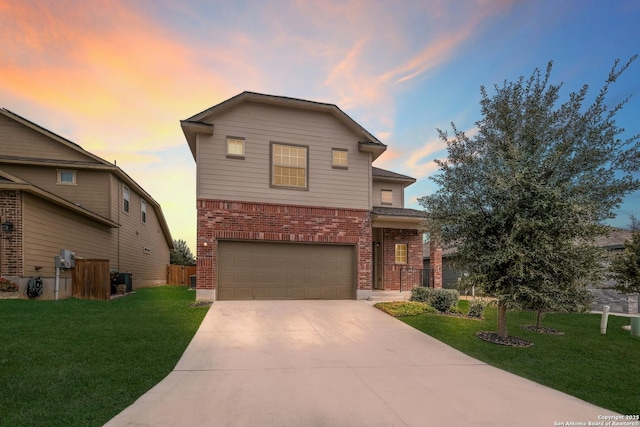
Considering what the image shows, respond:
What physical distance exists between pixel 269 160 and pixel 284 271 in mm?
4228

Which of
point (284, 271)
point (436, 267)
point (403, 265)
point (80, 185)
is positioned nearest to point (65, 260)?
point (80, 185)

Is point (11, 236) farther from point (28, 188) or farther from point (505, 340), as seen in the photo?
point (505, 340)

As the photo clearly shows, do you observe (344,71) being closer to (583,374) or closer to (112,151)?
(583,374)

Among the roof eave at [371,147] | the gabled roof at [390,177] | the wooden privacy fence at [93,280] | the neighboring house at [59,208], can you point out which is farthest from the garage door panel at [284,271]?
the neighboring house at [59,208]

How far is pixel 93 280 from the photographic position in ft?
41.8

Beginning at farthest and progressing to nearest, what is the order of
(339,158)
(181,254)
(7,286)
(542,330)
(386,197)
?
(181,254) < (386,197) < (339,158) < (7,286) < (542,330)

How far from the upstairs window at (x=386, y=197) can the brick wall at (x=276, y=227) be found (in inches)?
164

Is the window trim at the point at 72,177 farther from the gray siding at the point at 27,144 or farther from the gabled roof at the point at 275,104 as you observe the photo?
the gabled roof at the point at 275,104

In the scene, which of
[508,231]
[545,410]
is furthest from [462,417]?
[508,231]

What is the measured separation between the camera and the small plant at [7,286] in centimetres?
1110

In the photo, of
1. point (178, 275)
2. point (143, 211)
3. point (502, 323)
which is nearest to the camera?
point (502, 323)

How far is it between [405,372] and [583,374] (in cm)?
300

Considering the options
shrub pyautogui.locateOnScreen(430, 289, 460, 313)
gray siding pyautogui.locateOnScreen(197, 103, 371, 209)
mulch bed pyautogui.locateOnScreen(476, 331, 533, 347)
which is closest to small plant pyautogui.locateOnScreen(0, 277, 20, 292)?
gray siding pyautogui.locateOnScreen(197, 103, 371, 209)

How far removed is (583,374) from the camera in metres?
5.61
